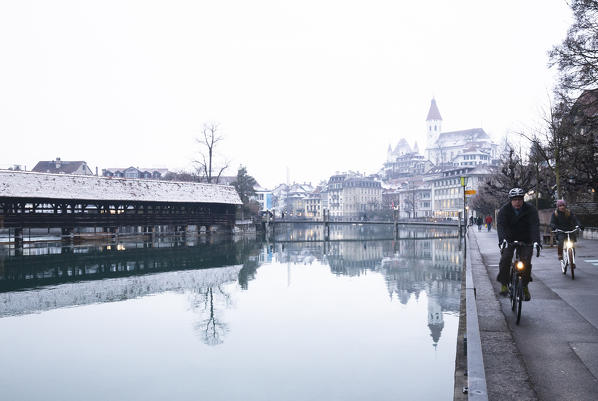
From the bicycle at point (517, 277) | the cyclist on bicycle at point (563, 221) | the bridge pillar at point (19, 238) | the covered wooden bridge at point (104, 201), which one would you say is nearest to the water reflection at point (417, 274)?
the bicycle at point (517, 277)

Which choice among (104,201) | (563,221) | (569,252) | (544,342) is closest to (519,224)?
(544,342)

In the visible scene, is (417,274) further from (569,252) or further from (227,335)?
(227,335)

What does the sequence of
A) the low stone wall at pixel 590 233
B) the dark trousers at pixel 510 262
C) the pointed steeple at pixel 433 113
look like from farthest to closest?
the pointed steeple at pixel 433 113, the low stone wall at pixel 590 233, the dark trousers at pixel 510 262

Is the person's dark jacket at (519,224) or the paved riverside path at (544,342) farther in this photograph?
the person's dark jacket at (519,224)

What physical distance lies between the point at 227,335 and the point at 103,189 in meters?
33.5

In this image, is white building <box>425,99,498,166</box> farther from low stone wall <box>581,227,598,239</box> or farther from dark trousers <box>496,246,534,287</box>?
dark trousers <box>496,246,534,287</box>

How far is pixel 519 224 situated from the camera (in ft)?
22.5

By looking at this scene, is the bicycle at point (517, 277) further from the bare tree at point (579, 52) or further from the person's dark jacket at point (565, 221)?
the bare tree at point (579, 52)

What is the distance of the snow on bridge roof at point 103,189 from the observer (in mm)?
35750

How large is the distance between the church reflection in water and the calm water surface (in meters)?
0.08

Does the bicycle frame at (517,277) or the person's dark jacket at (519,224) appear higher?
the person's dark jacket at (519,224)

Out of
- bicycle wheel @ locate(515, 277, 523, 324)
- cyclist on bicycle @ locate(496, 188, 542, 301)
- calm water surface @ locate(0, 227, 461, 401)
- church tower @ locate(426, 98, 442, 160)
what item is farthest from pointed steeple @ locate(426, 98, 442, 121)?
bicycle wheel @ locate(515, 277, 523, 324)

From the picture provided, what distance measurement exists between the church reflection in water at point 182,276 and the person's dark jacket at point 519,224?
3439mm

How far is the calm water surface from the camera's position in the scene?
286 inches
